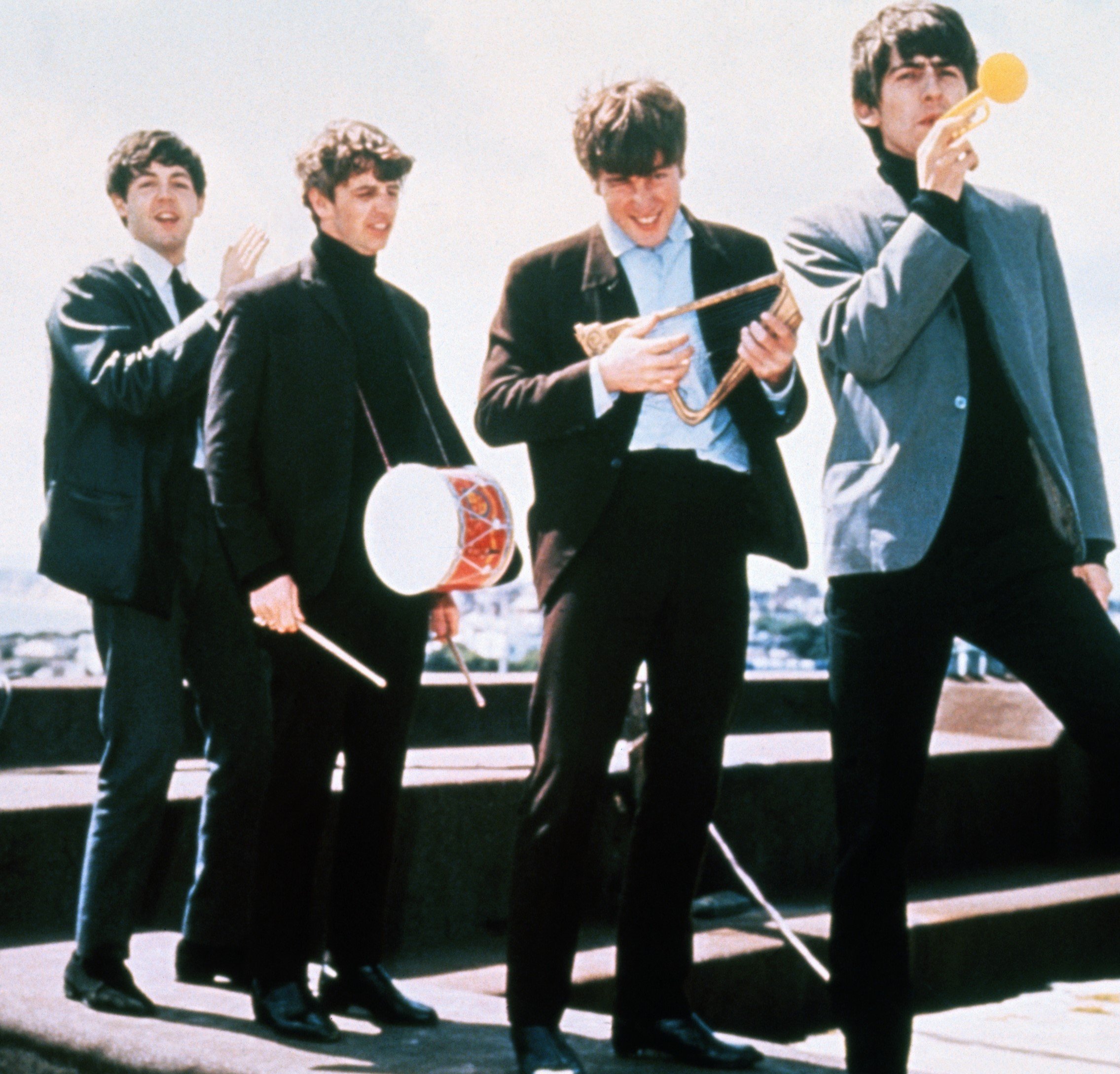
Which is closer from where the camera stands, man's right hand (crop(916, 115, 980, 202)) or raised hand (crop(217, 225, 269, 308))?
man's right hand (crop(916, 115, 980, 202))

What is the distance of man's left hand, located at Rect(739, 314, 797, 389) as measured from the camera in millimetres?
2943

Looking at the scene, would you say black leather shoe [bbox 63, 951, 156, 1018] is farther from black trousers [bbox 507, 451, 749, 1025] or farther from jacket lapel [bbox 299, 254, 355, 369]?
jacket lapel [bbox 299, 254, 355, 369]

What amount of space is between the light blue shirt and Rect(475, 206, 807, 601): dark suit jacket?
0.02 meters

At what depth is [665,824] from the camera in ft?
10.3

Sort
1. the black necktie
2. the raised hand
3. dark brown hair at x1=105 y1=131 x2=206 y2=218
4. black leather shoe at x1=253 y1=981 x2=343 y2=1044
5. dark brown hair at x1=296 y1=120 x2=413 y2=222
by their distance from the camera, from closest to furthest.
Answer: black leather shoe at x1=253 y1=981 x2=343 y2=1044
dark brown hair at x1=296 y1=120 x2=413 y2=222
the raised hand
dark brown hair at x1=105 y1=131 x2=206 y2=218
the black necktie

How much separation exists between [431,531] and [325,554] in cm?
25

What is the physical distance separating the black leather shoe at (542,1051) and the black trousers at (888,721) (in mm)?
488

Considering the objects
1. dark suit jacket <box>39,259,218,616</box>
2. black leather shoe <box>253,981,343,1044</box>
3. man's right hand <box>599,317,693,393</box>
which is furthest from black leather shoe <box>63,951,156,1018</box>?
man's right hand <box>599,317,693,393</box>

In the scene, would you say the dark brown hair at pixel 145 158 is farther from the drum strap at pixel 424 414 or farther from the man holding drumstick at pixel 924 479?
the man holding drumstick at pixel 924 479

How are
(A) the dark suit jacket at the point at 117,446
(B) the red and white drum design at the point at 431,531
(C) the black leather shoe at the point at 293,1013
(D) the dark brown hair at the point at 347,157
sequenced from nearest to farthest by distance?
(C) the black leather shoe at the point at 293,1013
(B) the red and white drum design at the point at 431,531
(D) the dark brown hair at the point at 347,157
(A) the dark suit jacket at the point at 117,446

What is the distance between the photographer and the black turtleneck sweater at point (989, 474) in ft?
8.73

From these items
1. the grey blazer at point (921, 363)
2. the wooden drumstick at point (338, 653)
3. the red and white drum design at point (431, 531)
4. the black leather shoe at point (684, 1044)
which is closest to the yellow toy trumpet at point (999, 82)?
the grey blazer at point (921, 363)

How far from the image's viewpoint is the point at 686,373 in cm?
299

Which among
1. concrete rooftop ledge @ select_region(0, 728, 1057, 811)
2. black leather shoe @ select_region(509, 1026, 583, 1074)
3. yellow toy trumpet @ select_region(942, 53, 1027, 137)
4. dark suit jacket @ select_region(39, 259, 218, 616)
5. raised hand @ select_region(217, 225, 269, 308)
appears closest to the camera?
yellow toy trumpet @ select_region(942, 53, 1027, 137)
